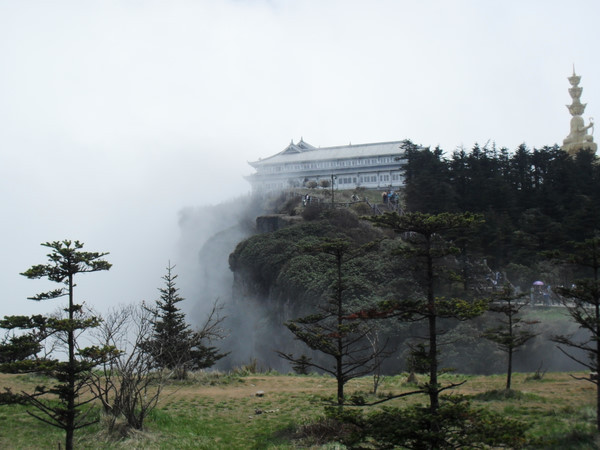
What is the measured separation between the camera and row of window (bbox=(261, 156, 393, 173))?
242 ft

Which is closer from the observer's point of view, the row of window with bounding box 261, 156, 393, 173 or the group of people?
the group of people

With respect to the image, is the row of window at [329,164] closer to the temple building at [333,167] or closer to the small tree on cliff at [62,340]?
the temple building at [333,167]

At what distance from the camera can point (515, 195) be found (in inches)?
1743

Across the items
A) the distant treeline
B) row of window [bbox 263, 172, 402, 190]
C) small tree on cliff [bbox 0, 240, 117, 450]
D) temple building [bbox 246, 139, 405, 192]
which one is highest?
temple building [bbox 246, 139, 405, 192]

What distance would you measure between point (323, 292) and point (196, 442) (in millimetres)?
22440

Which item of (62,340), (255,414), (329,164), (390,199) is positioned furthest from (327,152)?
(62,340)

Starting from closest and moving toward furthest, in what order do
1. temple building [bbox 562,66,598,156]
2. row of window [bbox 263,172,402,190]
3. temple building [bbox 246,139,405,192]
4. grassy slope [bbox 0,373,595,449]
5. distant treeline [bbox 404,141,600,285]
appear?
grassy slope [bbox 0,373,595,449]
distant treeline [bbox 404,141,600,285]
temple building [bbox 562,66,598,156]
row of window [bbox 263,172,402,190]
temple building [bbox 246,139,405,192]

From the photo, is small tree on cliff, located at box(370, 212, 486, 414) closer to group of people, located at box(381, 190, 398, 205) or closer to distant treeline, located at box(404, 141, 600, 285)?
distant treeline, located at box(404, 141, 600, 285)

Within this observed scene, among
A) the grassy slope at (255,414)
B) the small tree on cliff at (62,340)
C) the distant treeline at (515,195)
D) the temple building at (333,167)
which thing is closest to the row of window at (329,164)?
the temple building at (333,167)

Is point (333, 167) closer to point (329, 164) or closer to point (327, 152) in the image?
point (329, 164)

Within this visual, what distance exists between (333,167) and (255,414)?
195 feet

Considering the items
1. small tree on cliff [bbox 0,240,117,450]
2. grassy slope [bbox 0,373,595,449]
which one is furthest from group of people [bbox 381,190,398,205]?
small tree on cliff [bbox 0,240,117,450]

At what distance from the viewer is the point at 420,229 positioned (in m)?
10.3

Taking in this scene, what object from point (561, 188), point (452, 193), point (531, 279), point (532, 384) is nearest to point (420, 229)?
point (532, 384)
